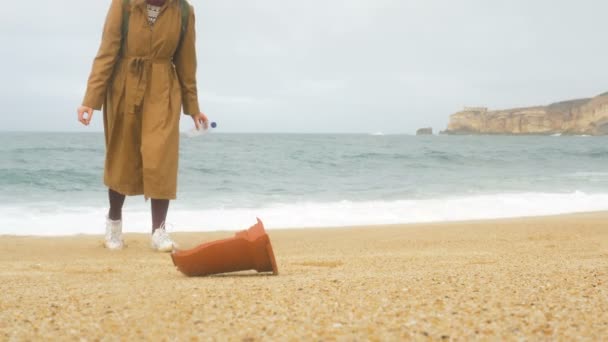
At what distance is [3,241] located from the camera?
5.12 meters

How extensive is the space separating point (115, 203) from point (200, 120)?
0.83 meters

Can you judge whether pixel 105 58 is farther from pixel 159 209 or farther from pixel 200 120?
pixel 159 209

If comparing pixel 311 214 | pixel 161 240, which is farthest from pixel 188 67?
pixel 311 214

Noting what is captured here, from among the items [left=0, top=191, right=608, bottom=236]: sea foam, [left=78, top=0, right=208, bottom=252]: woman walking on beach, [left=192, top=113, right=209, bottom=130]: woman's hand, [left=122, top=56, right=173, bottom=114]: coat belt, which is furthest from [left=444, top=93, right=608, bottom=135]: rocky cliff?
[left=122, top=56, right=173, bottom=114]: coat belt

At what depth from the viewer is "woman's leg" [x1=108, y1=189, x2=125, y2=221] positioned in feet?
13.7

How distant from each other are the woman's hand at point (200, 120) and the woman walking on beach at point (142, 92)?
17 centimetres

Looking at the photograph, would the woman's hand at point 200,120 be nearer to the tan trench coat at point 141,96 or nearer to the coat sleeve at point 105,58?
the tan trench coat at point 141,96

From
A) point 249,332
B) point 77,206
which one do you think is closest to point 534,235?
point 249,332

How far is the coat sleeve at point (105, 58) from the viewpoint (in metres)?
3.86

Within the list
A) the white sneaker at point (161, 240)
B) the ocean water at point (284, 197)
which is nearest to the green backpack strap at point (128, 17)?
the white sneaker at point (161, 240)

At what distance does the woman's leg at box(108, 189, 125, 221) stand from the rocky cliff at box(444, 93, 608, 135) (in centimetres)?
8100

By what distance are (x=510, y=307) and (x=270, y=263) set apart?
1222mm

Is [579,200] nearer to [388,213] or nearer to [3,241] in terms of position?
[388,213]

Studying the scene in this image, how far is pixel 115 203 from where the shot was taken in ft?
13.7
